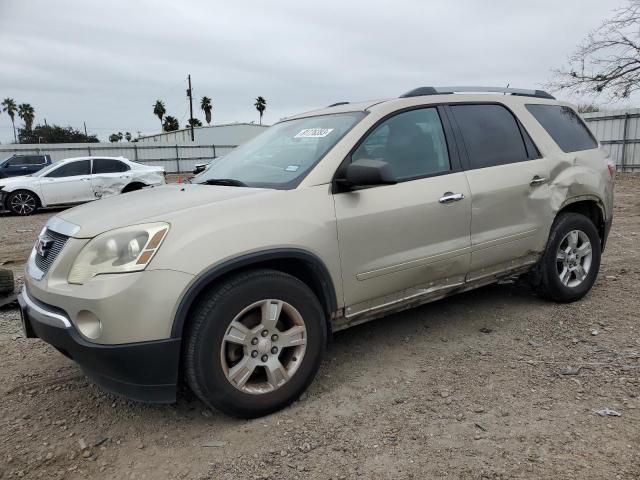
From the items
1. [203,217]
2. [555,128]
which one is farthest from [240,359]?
[555,128]

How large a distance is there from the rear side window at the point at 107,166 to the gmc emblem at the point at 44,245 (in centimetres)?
1131

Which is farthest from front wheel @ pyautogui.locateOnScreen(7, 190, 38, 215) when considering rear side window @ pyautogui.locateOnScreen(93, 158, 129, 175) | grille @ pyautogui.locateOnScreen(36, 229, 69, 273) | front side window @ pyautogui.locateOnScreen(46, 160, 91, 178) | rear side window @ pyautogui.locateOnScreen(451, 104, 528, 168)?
rear side window @ pyautogui.locateOnScreen(451, 104, 528, 168)

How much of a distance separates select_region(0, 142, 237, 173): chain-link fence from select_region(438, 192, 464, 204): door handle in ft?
86.2

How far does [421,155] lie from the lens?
3422 mm

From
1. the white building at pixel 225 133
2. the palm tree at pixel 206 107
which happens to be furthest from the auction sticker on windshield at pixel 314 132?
the palm tree at pixel 206 107

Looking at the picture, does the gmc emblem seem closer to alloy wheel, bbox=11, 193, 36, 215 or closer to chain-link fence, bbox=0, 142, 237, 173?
alloy wheel, bbox=11, 193, 36, 215

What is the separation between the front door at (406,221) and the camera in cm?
301

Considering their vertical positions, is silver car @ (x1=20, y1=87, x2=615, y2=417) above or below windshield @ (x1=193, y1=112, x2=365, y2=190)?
below

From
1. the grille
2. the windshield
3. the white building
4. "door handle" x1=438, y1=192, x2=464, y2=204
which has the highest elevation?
the white building

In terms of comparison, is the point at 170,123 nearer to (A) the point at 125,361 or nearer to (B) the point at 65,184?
(B) the point at 65,184

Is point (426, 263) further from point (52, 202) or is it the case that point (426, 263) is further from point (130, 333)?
point (52, 202)

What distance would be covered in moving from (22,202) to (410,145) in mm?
12490

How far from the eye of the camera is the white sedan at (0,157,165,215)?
12.8 metres

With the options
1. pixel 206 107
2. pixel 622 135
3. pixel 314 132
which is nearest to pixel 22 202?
pixel 314 132
